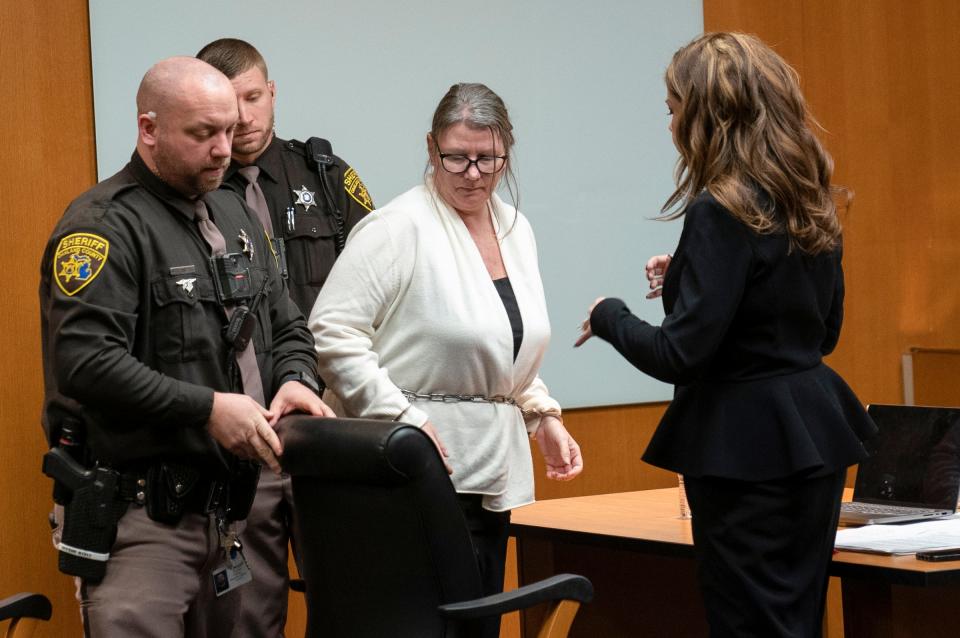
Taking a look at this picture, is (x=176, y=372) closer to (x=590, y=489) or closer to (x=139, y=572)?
(x=139, y=572)

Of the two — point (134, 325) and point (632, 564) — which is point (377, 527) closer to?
point (134, 325)

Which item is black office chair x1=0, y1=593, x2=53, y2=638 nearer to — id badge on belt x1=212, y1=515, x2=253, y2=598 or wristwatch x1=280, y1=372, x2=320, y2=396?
id badge on belt x1=212, y1=515, x2=253, y2=598

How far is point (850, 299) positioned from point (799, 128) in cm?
337

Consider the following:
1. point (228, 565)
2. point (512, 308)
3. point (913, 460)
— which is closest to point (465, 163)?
point (512, 308)

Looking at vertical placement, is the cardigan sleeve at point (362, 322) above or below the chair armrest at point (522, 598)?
above

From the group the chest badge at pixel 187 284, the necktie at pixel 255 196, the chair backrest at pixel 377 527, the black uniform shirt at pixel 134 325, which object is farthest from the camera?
the necktie at pixel 255 196

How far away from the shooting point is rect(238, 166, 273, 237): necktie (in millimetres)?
3033

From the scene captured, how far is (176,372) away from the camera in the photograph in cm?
210

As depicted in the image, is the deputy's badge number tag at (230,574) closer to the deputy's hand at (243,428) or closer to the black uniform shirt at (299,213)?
the deputy's hand at (243,428)

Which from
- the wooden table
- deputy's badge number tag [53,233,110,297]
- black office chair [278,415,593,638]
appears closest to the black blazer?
the wooden table

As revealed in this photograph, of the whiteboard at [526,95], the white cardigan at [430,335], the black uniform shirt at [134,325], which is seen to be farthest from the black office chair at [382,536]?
the whiteboard at [526,95]

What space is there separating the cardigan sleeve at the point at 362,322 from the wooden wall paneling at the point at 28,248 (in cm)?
124

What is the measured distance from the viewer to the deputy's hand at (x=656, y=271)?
231cm

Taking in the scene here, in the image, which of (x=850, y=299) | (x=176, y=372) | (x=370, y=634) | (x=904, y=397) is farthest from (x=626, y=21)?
(x=370, y=634)
